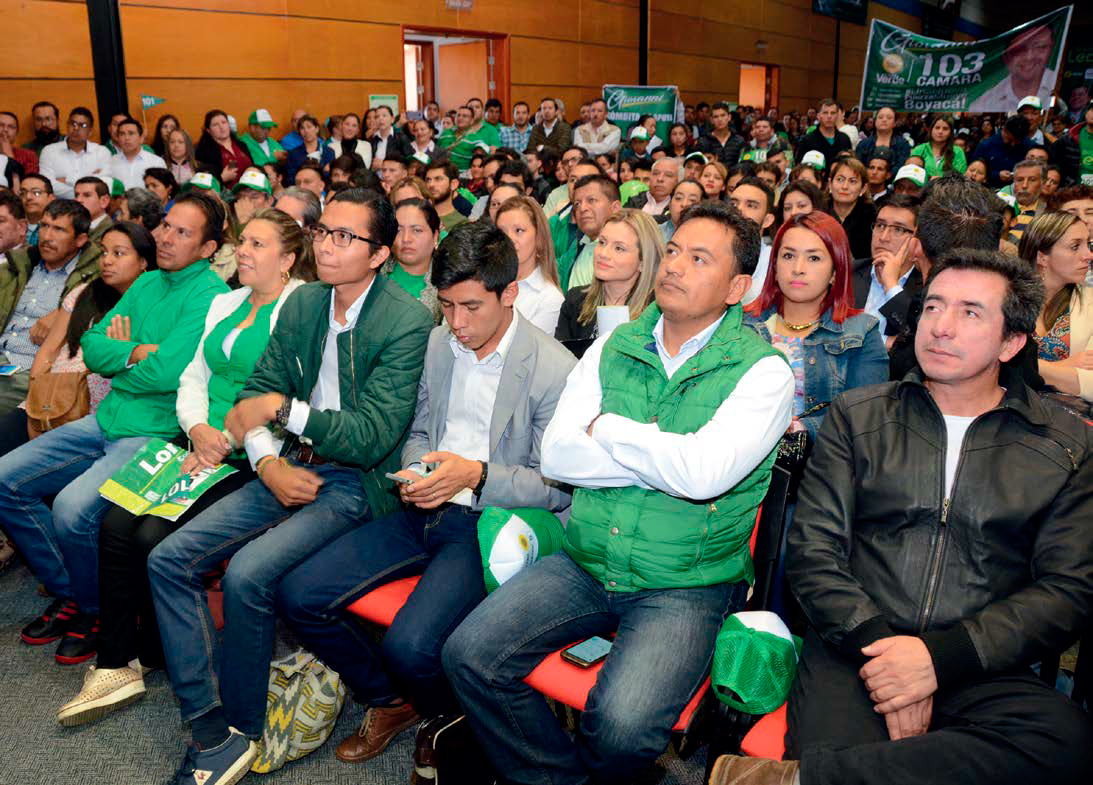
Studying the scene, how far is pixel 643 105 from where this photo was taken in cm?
1173

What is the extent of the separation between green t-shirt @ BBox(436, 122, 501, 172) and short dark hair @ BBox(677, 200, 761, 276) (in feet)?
24.3

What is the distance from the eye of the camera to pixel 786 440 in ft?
7.55

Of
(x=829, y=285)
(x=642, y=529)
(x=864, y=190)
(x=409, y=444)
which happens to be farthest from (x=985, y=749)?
(x=864, y=190)

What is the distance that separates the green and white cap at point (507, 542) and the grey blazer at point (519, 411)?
0.07 meters

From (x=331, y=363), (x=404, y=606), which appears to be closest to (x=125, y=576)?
(x=331, y=363)

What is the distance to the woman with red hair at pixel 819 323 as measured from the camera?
8.63ft

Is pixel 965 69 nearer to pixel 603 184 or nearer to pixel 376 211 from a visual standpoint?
pixel 603 184

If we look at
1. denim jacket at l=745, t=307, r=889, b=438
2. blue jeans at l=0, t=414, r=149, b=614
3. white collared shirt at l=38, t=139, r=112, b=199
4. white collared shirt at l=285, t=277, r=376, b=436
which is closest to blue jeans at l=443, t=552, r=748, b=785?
denim jacket at l=745, t=307, r=889, b=438

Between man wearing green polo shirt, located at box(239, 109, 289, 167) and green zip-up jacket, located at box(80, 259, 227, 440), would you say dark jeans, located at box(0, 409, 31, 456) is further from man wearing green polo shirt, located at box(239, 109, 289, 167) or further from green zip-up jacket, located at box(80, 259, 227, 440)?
man wearing green polo shirt, located at box(239, 109, 289, 167)

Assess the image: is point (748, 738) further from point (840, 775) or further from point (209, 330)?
point (209, 330)

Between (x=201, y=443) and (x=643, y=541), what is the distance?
160 cm

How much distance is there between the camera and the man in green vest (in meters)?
1.84

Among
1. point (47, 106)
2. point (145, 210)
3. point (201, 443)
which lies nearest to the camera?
point (201, 443)

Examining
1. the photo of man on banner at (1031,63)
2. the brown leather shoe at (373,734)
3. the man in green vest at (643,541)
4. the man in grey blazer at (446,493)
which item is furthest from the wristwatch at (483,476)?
the photo of man on banner at (1031,63)
